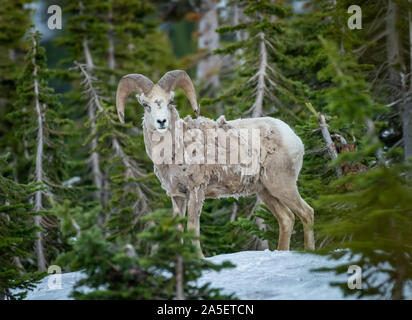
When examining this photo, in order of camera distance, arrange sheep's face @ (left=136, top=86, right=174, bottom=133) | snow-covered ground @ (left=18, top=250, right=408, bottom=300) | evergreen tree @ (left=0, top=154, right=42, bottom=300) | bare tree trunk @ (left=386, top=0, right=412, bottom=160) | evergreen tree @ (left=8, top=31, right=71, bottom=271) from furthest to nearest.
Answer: evergreen tree @ (left=8, top=31, right=71, bottom=271) < bare tree trunk @ (left=386, top=0, right=412, bottom=160) < evergreen tree @ (left=0, top=154, right=42, bottom=300) < sheep's face @ (left=136, top=86, right=174, bottom=133) < snow-covered ground @ (left=18, top=250, right=408, bottom=300)

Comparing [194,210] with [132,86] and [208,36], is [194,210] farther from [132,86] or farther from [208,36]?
[208,36]

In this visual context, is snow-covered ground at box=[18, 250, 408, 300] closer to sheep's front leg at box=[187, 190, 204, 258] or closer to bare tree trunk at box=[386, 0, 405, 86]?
sheep's front leg at box=[187, 190, 204, 258]

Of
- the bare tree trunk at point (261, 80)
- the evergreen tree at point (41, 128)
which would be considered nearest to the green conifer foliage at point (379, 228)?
the bare tree trunk at point (261, 80)

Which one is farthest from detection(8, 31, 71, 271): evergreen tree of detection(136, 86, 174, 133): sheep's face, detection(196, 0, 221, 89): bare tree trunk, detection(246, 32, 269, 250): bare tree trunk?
detection(196, 0, 221, 89): bare tree trunk

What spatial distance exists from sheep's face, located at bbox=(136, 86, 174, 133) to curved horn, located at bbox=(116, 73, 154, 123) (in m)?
0.16

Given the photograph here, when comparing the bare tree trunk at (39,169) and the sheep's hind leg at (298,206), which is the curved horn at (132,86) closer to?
the sheep's hind leg at (298,206)

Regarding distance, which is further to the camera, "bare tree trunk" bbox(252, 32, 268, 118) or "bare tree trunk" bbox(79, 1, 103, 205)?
"bare tree trunk" bbox(79, 1, 103, 205)

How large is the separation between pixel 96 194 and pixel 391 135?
1010cm

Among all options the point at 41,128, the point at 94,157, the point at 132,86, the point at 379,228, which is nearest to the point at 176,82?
the point at 132,86

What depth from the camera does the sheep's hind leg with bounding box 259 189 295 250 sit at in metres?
9.44

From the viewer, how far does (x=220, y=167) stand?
30.6ft

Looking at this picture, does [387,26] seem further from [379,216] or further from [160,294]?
[160,294]

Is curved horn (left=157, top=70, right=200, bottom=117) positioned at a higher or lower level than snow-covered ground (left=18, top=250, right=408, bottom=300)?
higher

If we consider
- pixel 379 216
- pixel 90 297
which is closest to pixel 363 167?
pixel 379 216
